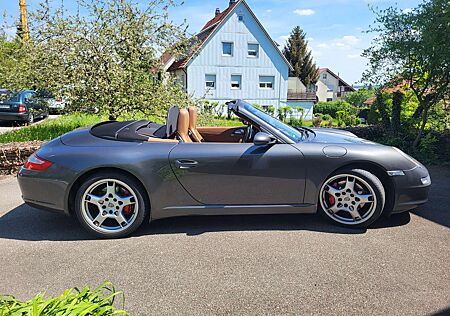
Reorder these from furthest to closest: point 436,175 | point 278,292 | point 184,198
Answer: point 436,175 < point 184,198 < point 278,292

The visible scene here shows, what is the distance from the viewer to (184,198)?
11.2ft

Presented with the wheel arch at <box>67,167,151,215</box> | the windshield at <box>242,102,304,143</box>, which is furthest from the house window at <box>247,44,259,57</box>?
the wheel arch at <box>67,167,151,215</box>

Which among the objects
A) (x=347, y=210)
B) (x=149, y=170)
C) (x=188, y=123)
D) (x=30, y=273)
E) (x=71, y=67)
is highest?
(x=71, y=67)

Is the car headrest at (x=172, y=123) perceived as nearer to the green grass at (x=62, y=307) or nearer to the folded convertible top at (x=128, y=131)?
the folded convertible top at (x=128, y=131)

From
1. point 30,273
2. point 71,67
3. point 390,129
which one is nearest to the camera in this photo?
point 30,273

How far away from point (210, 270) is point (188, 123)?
167 cm

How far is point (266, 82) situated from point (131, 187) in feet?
100

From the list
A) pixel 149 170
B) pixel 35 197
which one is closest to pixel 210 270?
pixel 149 170

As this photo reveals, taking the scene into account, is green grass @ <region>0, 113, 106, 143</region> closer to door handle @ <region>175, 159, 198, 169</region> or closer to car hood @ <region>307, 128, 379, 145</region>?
door handle @ <region>175, 159, 198, 169</region>

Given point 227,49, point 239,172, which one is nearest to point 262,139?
point 239,172

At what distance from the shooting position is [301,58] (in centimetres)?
4781

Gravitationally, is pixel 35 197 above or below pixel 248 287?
above

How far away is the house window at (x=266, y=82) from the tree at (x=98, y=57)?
25.4 metres

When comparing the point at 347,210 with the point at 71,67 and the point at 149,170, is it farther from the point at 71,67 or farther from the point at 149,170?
the point at 71,67
